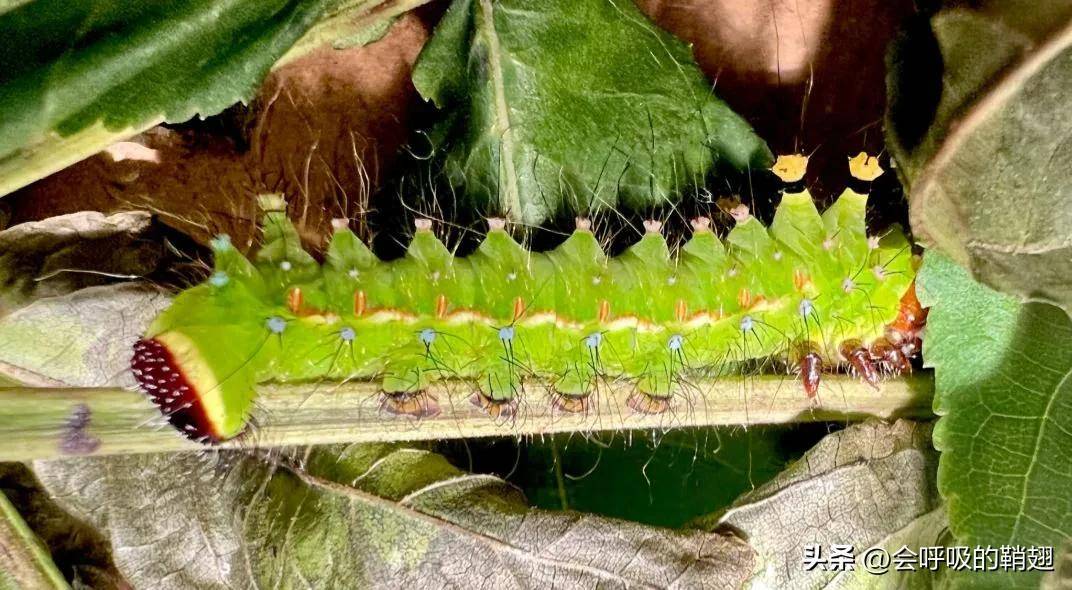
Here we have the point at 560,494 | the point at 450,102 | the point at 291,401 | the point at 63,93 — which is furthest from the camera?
the point at 560,494

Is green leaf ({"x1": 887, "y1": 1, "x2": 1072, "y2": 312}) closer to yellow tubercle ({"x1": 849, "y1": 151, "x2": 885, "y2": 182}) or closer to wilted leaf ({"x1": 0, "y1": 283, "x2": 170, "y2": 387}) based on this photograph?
yellow tubercle ({"x1": 849, "y1": 151, "x2": 885, "y2": 182})

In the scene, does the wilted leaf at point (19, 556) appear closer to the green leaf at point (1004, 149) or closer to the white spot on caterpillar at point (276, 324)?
the white spot on caterpillar at point (276, 324)

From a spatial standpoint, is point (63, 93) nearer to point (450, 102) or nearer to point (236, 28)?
point (236, 28)

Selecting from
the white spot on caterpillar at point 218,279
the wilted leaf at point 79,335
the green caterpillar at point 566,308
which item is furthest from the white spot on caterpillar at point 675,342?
the wilted leaf at point 79,335

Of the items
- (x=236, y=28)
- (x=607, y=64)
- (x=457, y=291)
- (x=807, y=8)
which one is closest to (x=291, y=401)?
(x=457, y=291)

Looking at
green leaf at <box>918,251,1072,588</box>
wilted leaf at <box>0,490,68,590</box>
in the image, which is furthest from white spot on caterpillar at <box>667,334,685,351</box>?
wilted leaf at <box>0,490,68,590</box>

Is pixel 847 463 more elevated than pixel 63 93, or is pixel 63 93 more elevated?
pixel 63 93
